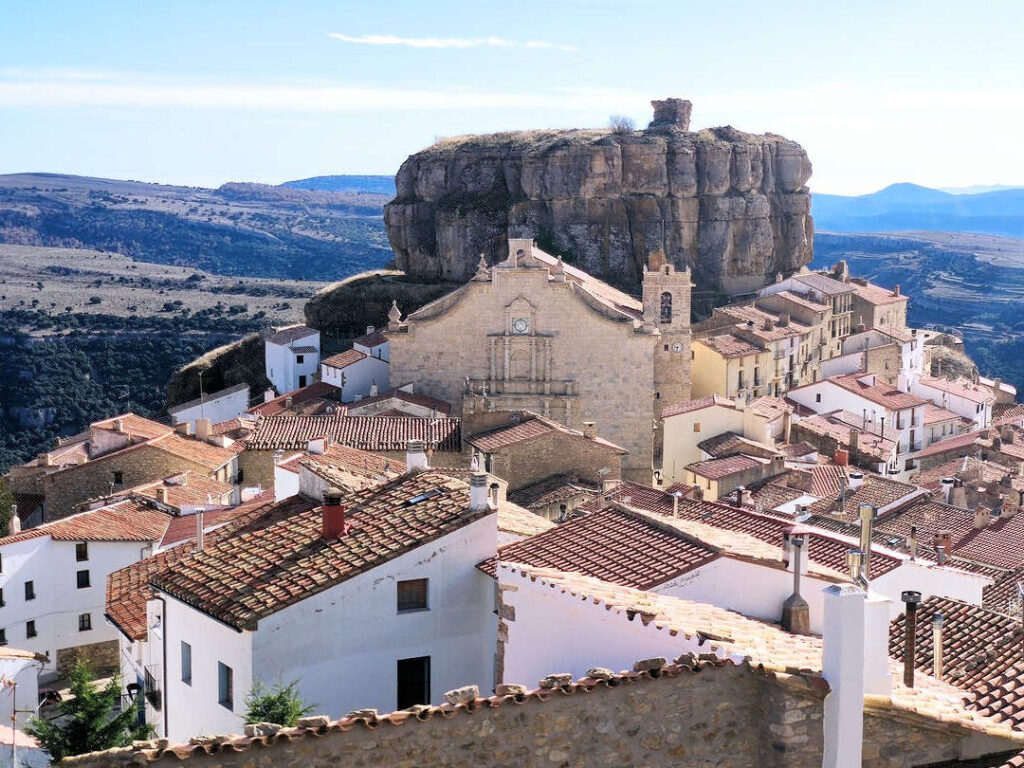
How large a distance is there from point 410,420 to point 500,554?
998 inches

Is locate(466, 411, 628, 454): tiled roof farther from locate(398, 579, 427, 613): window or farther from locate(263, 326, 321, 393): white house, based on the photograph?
locate(263, 326, 321, 393): white house

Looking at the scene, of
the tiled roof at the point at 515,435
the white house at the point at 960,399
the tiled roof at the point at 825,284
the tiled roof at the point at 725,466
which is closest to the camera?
the tiled roof at the point at 515,435

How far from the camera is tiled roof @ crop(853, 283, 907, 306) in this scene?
7794cm

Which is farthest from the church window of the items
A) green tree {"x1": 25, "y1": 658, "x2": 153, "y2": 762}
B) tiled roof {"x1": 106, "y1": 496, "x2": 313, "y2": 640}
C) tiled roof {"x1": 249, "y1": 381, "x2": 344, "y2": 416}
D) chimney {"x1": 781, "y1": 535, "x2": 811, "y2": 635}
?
chimney {"x1": 781, "y1": 535, "x2": 811, "y2": 635}

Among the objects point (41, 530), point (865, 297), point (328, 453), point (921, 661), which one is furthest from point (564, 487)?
point (865, 297)

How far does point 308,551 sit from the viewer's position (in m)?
14.0

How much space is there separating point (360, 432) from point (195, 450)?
5142 millimetres

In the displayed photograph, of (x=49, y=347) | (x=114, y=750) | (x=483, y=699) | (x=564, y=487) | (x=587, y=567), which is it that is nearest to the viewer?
(x=114, y=750)

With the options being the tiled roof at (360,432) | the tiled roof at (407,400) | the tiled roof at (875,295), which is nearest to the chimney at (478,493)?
the tiled roof at (360,432)

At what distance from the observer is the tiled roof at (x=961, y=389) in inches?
2527

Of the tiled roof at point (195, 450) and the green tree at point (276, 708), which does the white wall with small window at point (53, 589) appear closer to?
the tiled roof at point (195, 450)

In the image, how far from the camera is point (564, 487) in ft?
110

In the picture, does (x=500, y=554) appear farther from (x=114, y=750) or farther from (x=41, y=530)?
(x=41, y=530)

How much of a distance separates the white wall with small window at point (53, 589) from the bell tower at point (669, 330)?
92.1ft
